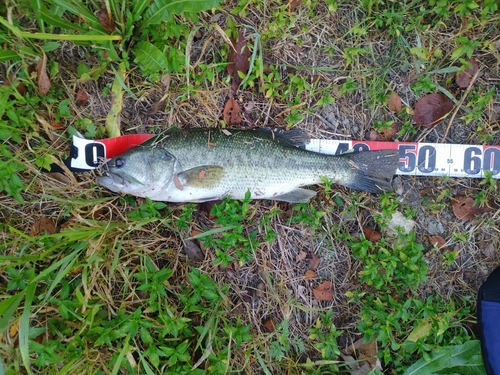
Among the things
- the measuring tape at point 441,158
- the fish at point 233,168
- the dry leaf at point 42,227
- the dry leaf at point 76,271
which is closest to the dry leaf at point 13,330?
the dry leaf at point 76,271

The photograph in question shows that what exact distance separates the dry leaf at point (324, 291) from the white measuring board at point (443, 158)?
1320 millimetres

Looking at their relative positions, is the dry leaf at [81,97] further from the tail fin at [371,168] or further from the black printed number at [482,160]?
the black printed number at [482,160]

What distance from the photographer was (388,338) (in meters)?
3.38

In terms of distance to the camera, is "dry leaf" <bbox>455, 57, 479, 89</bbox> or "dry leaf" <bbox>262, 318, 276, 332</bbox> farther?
"dry leaf" <bbox>455, 57, 479, 89</bbox>

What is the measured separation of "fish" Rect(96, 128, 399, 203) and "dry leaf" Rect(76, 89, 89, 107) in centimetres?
70

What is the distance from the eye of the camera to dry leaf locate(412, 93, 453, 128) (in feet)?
12.0

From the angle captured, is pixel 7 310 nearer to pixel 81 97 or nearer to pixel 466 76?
pixel 81 97

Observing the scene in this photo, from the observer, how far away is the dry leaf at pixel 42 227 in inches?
133

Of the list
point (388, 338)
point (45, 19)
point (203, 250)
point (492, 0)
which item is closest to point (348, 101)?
point (492, 0)

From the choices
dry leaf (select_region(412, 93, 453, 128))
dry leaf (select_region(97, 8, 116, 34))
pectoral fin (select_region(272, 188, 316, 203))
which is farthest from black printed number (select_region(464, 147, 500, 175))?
dry leaf (select_region(97, 8, 116, 34))

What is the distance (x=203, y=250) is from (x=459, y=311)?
99.6 inches

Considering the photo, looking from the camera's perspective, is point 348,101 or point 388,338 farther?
point 348,101

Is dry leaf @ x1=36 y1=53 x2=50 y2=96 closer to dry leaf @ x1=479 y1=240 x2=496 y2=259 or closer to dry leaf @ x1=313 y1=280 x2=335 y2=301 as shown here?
dry leaf @ x1=313 y1=280 x2=335 y2=301

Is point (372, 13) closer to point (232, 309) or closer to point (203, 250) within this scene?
point (203, 250)
